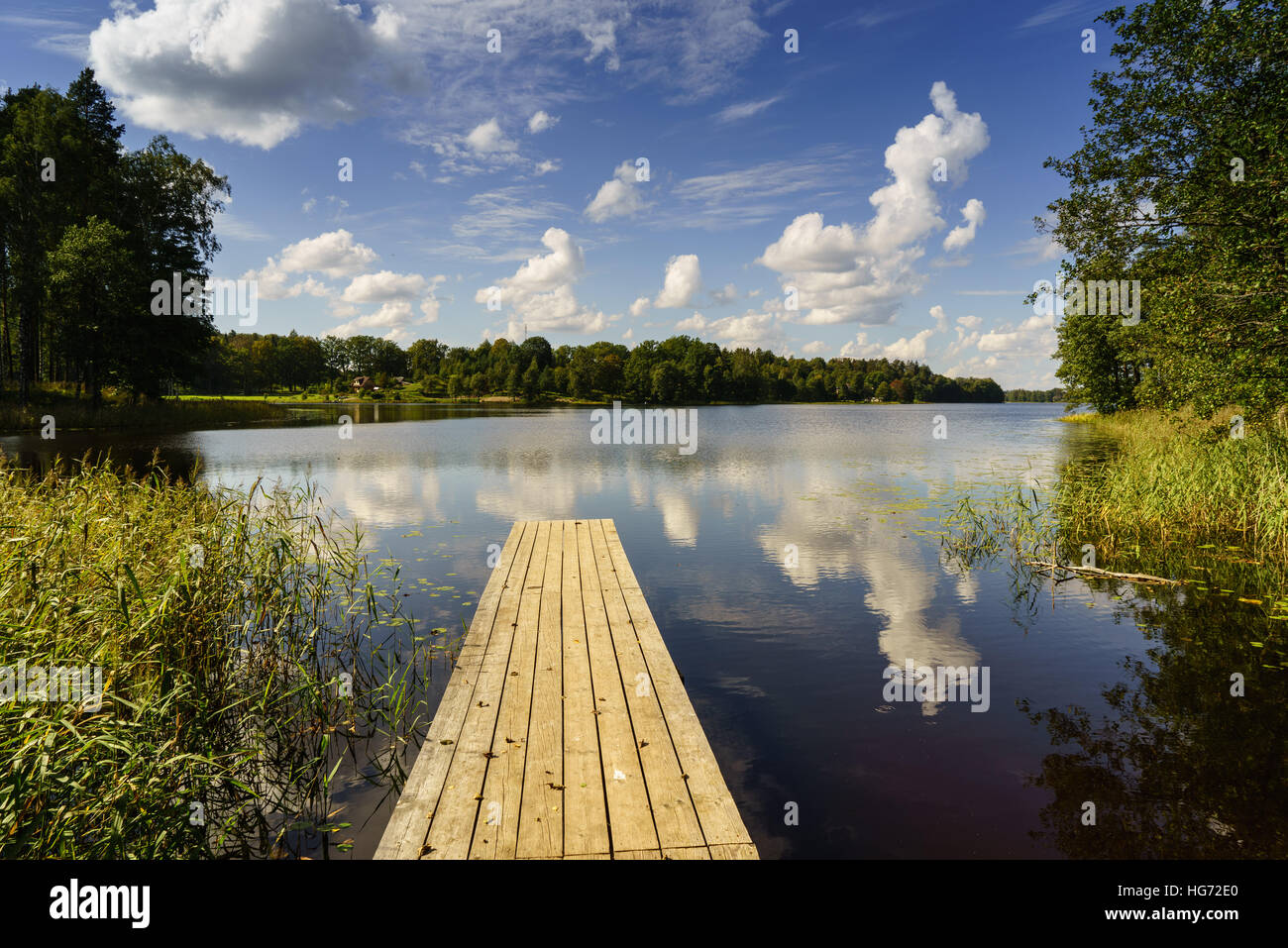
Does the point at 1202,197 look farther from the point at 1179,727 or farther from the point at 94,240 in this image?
the point at 94,240

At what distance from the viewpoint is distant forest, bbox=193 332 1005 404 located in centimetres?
12975

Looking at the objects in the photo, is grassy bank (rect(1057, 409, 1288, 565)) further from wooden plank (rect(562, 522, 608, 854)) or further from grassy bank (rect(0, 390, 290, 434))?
grassy bank (rect(0, 390, 290, 434))

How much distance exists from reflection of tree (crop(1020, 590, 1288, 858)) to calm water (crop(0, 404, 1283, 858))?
0.15 feet

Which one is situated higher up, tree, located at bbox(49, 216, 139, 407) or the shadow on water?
tree, located at bbox(49, 216, 139, 407)

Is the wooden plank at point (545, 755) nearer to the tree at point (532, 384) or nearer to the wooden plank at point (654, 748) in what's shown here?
the wooden plank at point (654, 748)

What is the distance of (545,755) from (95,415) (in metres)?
41.6

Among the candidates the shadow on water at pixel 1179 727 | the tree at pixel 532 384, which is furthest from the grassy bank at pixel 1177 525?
the tree at pixel 532 384

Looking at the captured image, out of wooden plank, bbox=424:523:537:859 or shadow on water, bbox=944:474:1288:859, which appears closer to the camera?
wooden plank, bbox=424:523:537:859

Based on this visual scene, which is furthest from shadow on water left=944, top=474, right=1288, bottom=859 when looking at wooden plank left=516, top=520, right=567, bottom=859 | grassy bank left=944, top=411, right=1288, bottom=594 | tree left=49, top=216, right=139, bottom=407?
tree left=49, top=216, right=139, bottom=407

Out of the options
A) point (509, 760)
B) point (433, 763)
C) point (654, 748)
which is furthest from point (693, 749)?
point (433, 763)

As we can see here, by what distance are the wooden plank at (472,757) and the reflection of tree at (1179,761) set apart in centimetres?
394

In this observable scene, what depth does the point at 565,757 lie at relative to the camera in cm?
447

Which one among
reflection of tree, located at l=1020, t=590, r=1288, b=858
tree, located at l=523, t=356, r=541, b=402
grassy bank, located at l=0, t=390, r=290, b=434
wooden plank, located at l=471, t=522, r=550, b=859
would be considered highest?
tree, located at l=523, t=356, r=541, b=402
